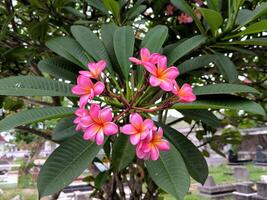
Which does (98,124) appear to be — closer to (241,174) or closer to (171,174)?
(171,174)

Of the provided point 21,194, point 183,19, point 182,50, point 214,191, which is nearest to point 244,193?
point 214,191

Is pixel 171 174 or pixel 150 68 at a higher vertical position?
pixel 150 68

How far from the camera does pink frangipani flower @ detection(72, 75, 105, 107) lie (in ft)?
1.84

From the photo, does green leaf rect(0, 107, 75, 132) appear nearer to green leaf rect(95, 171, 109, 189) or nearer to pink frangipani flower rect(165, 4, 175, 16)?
green leaf rect(95, 171, 109, 189)

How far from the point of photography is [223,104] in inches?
23.8

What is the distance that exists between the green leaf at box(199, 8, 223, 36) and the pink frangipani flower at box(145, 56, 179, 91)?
0.59ft

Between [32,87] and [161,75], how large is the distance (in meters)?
0.24

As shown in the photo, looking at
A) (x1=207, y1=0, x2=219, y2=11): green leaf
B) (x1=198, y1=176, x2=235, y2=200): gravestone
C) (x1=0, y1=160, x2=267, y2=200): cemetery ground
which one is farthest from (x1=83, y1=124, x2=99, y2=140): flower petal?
(x1=198, y1=176, x2=235, y2=200): gravestone

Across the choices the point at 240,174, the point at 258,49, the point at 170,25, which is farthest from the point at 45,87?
the point at 240,174

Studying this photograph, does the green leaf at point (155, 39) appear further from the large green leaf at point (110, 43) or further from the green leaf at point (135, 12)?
the green leaf at point (135, 12)

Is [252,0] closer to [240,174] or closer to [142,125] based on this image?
[142,125]

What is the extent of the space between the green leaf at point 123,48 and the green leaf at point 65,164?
0.54 feet

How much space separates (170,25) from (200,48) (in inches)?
11.8

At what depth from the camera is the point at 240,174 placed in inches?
278
